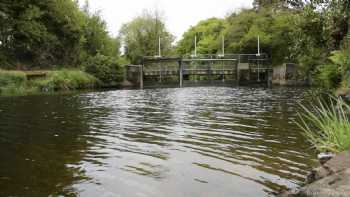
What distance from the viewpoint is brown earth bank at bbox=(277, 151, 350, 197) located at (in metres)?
3.38

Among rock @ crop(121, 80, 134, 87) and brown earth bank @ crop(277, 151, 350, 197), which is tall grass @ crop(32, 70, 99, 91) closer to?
rock @ crop(121, 80, 134, 87)

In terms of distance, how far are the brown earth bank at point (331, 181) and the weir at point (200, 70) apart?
106ft

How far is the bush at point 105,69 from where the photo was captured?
34.5 metres

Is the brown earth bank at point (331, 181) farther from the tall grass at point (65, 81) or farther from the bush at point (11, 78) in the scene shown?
the tall grass at point (65, 81)

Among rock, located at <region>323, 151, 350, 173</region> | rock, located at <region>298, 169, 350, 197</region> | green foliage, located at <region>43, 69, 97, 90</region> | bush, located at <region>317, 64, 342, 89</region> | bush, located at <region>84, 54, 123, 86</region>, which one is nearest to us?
rock, located at <region>298, 169, 350, 197</region>

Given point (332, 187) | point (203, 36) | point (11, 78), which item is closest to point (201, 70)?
point (11, 78)

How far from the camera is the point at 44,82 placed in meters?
28.4

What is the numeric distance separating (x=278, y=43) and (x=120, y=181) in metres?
42.6

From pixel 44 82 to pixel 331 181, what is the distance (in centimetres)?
2708

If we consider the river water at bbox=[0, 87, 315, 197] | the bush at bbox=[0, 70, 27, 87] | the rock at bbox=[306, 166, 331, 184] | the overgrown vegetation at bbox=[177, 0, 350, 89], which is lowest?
the river water at bbox=[0, 87, 315, 197]

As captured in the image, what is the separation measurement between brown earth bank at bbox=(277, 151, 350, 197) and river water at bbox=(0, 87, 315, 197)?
0.80 m

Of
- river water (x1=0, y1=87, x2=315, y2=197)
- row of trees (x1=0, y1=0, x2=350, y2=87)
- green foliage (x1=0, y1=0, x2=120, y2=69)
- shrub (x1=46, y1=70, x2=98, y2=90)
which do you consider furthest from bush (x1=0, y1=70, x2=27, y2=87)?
river water (x1=0, y1=87, x2=315, y2=197)

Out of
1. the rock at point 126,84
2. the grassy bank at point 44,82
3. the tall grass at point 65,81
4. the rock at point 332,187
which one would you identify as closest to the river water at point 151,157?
the rock at point 332,187

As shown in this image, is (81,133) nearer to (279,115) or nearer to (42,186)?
(42,186)
